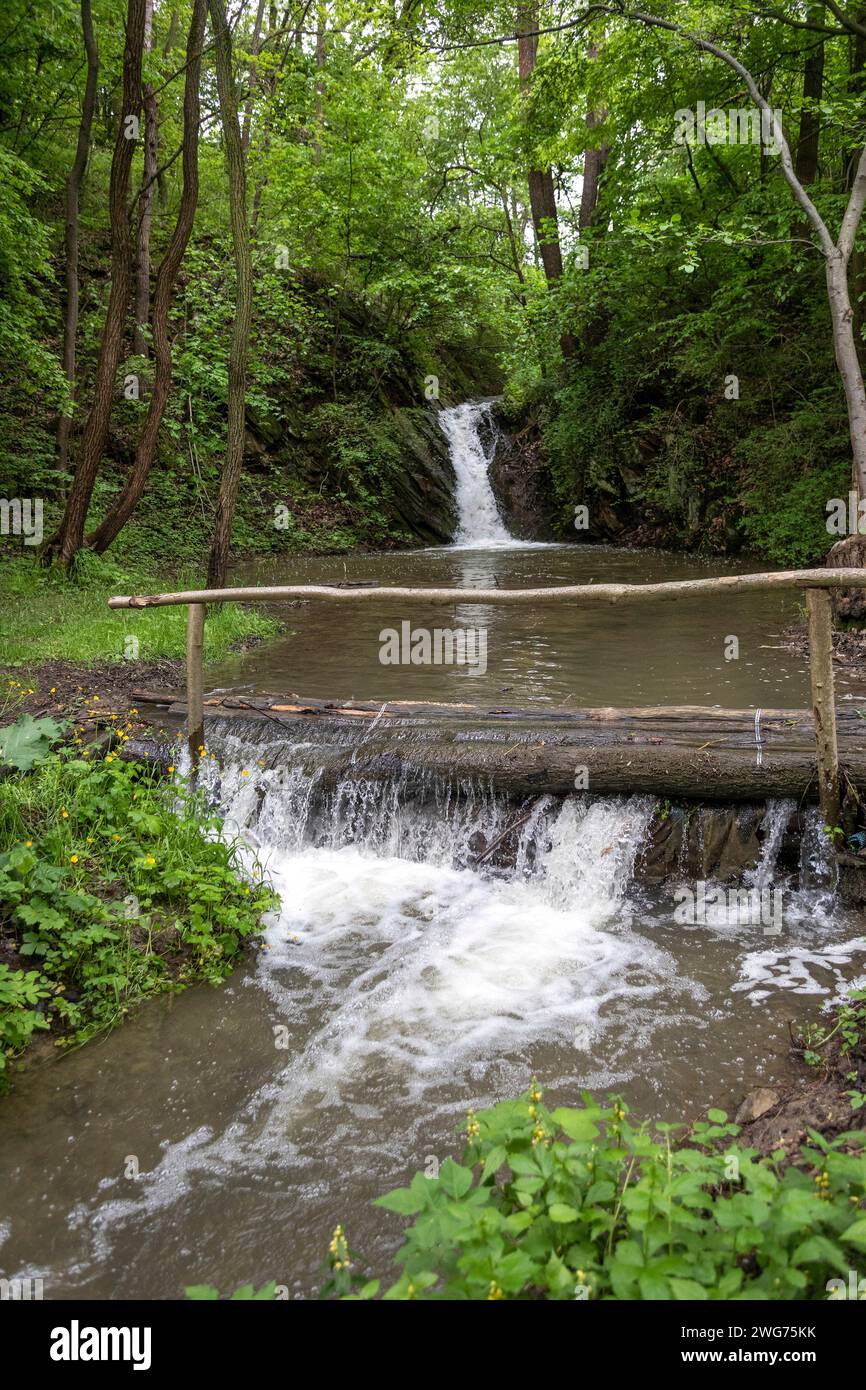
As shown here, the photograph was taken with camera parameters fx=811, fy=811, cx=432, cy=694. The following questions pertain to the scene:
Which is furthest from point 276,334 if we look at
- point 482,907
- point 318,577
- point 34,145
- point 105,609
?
point 482,907

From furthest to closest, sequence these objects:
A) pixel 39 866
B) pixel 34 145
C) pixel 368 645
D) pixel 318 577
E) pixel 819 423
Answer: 1. pixel 34 145
2. pixel 318 577
3. pixel 819 423
4. pixel 368 645
5. pixel 39 866

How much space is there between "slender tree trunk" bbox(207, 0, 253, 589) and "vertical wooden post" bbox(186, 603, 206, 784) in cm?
501

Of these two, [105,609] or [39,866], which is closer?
[39,866]

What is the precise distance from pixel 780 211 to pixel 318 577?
920cm

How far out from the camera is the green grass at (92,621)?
28.5ft

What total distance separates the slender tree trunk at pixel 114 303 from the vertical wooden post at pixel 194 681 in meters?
6.85

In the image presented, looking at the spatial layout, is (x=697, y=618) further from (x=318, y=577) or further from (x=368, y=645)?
(x=318, y=577)

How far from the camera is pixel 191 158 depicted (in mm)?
11016

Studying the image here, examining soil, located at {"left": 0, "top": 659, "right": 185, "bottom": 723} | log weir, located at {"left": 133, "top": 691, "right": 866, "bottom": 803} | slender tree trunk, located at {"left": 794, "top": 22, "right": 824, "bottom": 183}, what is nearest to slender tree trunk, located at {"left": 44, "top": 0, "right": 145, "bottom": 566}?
soil, located at {"left": 0, "top": 659, "right": 185, "bottom": 723}

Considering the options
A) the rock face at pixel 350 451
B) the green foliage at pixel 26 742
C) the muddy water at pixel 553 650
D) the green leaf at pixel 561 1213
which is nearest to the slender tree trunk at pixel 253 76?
the rock face at pixel 350 451

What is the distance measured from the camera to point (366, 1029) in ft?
13.3
